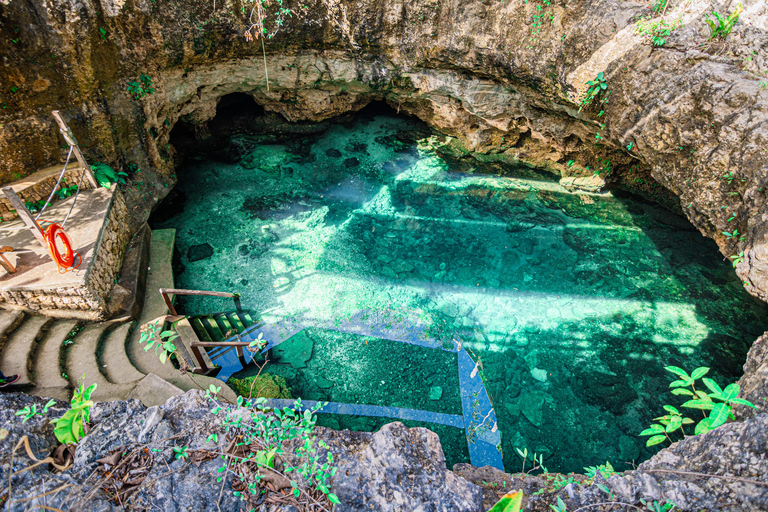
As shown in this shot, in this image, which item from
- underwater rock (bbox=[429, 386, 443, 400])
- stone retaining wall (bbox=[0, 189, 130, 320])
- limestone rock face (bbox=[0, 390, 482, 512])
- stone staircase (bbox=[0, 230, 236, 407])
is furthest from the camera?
underwater rock (bbox=[429, 386, 443, 400])

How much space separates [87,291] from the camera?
181 inches

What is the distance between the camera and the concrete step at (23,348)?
13.0ft

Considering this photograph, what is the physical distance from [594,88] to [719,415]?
5.18 meters

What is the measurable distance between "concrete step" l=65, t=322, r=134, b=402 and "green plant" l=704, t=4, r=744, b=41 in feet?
28.5

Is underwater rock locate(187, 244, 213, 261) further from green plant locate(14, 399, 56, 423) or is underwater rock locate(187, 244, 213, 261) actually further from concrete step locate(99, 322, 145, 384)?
green plant locate(14, 399, 56, 423)

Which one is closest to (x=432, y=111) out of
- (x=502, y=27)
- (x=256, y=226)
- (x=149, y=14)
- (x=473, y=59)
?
(x=473, y=59)

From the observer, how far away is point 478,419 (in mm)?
4902

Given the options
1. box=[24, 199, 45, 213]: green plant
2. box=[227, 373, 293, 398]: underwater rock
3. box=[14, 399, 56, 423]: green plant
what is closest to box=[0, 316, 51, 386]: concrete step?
box=[14, 399, 56, 423]: green plant

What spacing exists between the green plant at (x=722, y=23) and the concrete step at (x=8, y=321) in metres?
9.66

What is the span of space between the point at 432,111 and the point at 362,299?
5739 millimetres

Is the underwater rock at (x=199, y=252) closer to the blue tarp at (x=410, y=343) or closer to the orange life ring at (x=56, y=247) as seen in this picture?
the blue tarp at (x=410, y=343)

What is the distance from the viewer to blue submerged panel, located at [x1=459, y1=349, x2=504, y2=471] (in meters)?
4.59

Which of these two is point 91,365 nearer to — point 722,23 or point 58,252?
point 58,252

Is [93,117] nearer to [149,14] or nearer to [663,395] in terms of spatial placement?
[149,14]
